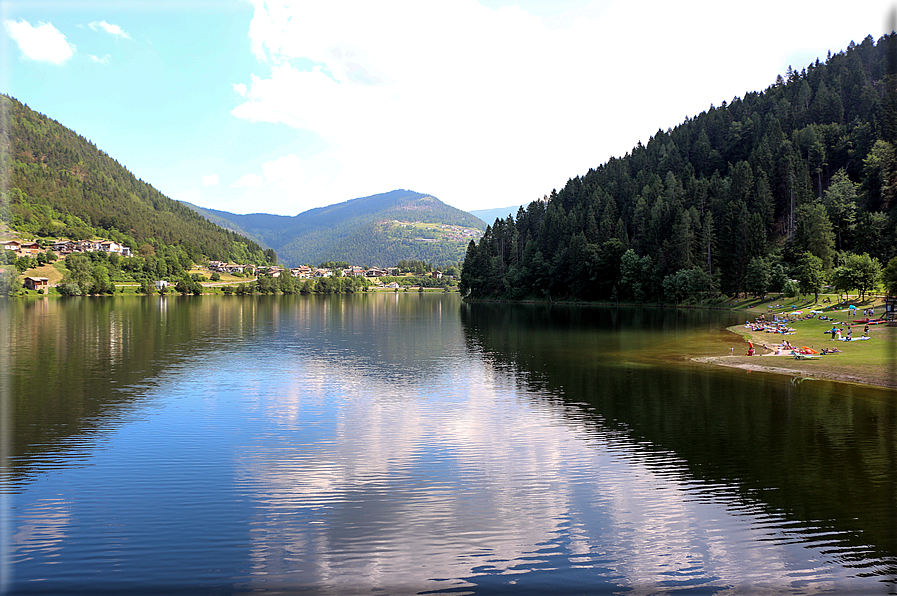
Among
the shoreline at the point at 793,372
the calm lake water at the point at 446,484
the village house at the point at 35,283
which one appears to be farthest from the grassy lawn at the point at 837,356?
the village house at the point at 35,283

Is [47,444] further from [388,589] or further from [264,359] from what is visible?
[264,359]

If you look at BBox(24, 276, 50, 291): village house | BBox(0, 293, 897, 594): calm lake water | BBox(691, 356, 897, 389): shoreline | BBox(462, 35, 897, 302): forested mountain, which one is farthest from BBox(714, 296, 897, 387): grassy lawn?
BBox(24, 276, 50, 291): village house

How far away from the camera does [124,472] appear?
18547 mm

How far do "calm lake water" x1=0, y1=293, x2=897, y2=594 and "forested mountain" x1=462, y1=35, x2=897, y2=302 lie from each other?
6827cm

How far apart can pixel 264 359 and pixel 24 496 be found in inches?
1250

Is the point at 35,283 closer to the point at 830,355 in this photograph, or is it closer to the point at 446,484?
the point at 446,484

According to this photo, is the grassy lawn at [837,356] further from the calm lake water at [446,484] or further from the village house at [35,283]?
the village house at [35,283]

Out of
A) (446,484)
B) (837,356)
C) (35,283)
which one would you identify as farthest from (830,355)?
(35,283)

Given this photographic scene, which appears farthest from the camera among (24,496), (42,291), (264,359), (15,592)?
(42,291)

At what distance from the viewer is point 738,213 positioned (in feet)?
416

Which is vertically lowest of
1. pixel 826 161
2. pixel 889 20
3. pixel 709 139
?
pixel 889 20

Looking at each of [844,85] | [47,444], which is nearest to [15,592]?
[47,444]

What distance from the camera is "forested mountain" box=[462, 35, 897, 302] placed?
370 feet

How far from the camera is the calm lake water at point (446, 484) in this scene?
1211cm
